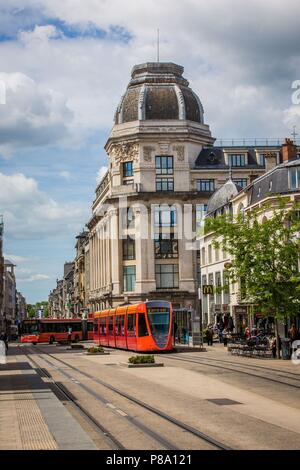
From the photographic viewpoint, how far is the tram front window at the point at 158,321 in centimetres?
4641

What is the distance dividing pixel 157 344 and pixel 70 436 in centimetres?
3323

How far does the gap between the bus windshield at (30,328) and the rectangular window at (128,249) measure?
21324 mm

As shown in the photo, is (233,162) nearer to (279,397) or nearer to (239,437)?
(279,397)

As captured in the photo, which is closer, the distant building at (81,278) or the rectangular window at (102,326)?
the rectangular window at (102,326)

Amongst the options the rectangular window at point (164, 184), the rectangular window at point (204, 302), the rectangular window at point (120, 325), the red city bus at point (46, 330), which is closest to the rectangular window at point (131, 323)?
the rectangular window at point (120, 325)

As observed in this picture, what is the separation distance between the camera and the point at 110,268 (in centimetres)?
10125

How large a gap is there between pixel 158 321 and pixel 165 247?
5066 centimetres

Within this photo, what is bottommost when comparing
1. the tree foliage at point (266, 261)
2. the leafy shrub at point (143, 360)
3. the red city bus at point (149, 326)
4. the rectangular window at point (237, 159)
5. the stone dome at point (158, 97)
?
the leafy shrub at point (143, 360)

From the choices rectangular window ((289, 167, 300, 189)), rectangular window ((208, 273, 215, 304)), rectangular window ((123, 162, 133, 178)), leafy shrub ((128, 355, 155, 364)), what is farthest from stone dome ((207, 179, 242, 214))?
leafy shrub ((128, 355, 155, 364))

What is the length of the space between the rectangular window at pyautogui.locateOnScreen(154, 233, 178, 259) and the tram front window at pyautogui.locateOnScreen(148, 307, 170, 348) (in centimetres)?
4963

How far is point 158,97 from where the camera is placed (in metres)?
98.2

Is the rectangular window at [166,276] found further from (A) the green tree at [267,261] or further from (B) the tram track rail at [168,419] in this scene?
(B) the tram track rail at [168,419]

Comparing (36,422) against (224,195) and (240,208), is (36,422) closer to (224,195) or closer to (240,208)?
(240,208)

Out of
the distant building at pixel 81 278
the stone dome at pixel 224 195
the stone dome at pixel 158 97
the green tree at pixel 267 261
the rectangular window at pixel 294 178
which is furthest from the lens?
the distant building at pixel 81 278
